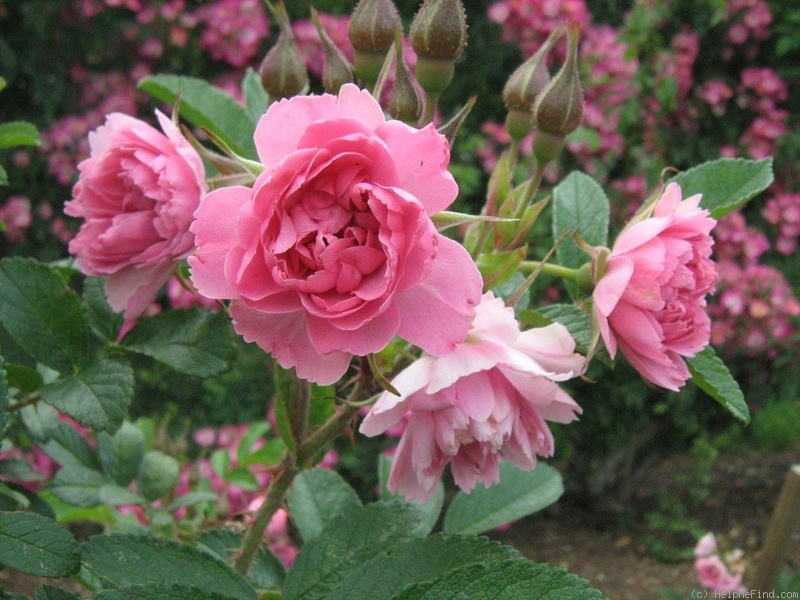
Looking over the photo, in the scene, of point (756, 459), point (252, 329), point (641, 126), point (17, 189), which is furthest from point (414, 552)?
point (756, 459)

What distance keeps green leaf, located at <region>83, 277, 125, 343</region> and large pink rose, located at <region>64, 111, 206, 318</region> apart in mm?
68

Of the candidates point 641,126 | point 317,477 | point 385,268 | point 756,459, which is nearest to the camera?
point 385,268

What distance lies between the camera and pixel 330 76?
641 mm

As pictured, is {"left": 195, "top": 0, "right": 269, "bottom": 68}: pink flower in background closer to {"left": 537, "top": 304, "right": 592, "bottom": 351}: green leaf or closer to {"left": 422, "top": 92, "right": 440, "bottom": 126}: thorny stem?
{"left": 422, "top": 92, "right": 440, "bottom": 126}: thorny stem

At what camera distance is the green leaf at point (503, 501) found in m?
0.82

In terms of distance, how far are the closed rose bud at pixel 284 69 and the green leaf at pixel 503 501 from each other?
0.45 meters

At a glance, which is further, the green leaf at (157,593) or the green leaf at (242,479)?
the green leaf at (242,479)

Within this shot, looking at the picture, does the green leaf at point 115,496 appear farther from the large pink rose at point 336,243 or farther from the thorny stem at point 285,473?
the large pink rose at point 336,243

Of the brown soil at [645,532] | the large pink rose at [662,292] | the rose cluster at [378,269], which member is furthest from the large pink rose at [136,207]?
the brown soil at [645,532]

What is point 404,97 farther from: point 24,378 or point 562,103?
point 24,378

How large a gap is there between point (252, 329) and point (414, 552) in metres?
0.20

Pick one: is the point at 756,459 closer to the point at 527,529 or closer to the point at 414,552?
the point at 527,529

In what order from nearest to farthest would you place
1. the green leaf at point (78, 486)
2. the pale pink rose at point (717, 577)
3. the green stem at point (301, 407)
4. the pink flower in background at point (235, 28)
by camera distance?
the green stem at point (301, 407), the green leaf at point (78, 486), the pale pink rose at point (717, 577), the pink flower in background at point (235, 28)

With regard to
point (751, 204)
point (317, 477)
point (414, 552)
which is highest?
→ point (414, 552)
